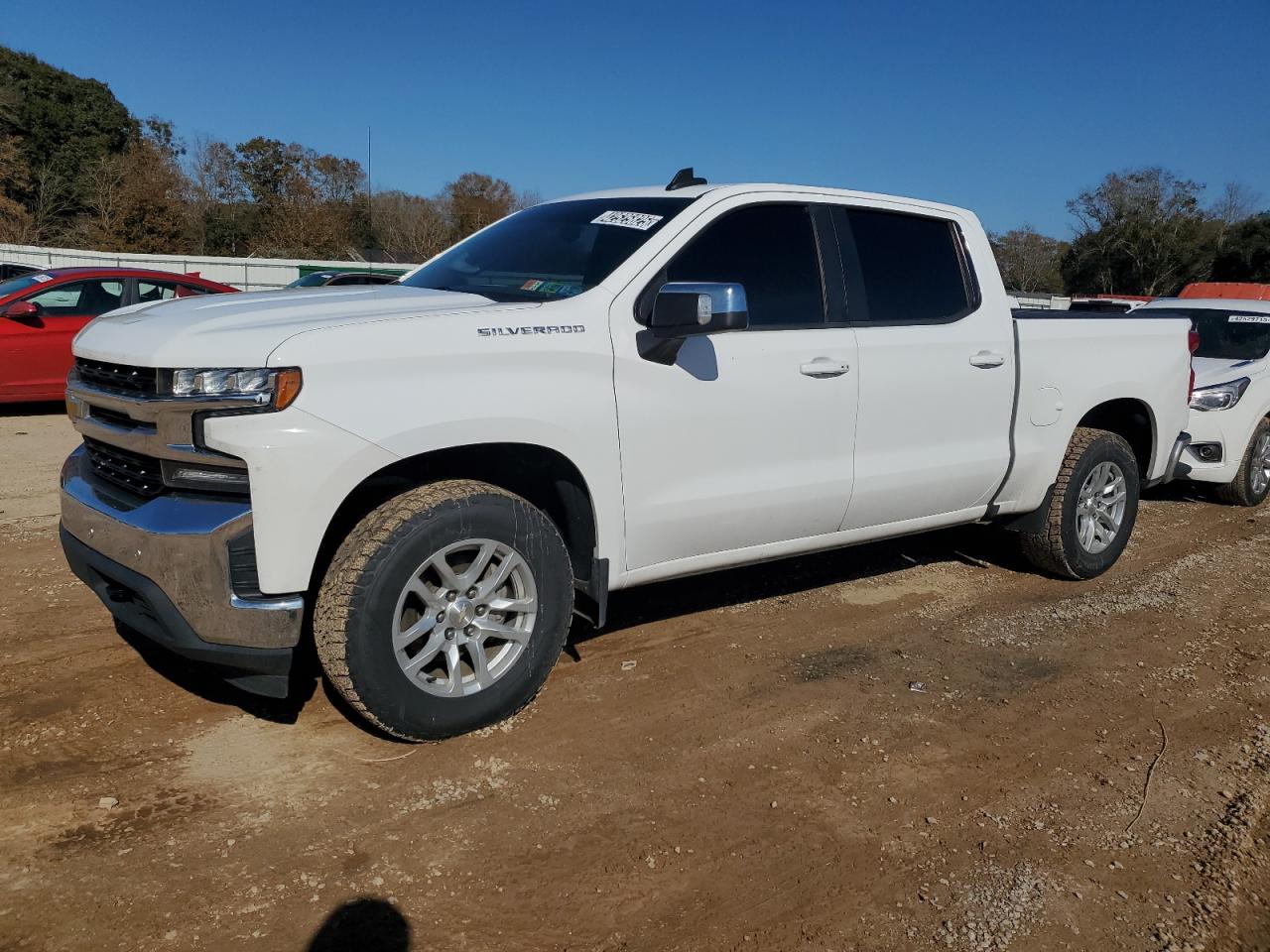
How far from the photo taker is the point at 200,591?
2.91 meters

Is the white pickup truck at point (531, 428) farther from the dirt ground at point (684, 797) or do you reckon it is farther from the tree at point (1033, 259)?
the tree at point (1033, 259)

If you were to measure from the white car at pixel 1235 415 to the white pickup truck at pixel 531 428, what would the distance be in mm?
3676

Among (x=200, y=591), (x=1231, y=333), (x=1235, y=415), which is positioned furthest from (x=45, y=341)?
(x=1231, y=333)

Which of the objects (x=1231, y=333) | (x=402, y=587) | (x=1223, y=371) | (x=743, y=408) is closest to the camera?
(x=402, y=587)

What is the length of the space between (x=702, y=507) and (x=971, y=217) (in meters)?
2.46

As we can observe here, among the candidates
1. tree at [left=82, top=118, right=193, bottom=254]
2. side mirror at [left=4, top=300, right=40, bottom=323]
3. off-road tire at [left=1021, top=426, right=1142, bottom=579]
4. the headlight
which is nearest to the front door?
the headlight

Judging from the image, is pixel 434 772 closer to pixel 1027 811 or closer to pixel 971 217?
pixel 1027 811

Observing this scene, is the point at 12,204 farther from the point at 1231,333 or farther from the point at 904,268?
the point at 904,268

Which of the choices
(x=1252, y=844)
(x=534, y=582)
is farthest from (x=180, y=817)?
(x=1252, y=844)

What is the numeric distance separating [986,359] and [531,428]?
8.35ft

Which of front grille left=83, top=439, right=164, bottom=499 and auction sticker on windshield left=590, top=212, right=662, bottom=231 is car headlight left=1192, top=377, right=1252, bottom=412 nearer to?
auction sticker on windshield left=590, top=212, right=662, bottom=231

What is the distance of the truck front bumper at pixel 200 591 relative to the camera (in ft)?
9.48

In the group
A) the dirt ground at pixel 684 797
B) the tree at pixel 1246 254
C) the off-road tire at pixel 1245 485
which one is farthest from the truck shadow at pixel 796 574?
the tree at pixel 1246 254

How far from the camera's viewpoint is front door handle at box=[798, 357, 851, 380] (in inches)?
160
